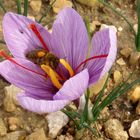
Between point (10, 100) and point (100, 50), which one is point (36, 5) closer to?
point (10, 100)

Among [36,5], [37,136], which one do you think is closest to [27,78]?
[37,136]

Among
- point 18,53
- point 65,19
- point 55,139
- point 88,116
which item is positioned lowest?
point 55,139

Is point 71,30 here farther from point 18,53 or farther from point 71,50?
point 18,53

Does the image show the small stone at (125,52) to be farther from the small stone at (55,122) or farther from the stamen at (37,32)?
the stamen at (37,32)

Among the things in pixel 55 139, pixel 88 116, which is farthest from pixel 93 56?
pixel 55 139

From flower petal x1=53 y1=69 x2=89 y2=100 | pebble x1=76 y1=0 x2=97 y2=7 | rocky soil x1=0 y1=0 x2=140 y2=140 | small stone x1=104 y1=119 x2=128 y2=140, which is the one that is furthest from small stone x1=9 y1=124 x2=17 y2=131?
pebble x1=76 y1=0 x2=97 y2=7

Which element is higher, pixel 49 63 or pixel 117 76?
pixel 49 63

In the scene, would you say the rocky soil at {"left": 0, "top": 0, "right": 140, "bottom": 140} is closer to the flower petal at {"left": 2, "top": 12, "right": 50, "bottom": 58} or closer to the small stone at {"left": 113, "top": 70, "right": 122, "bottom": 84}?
the small stone at {"left": 113, "top": 70, "right": 122, "bottom": 84}
